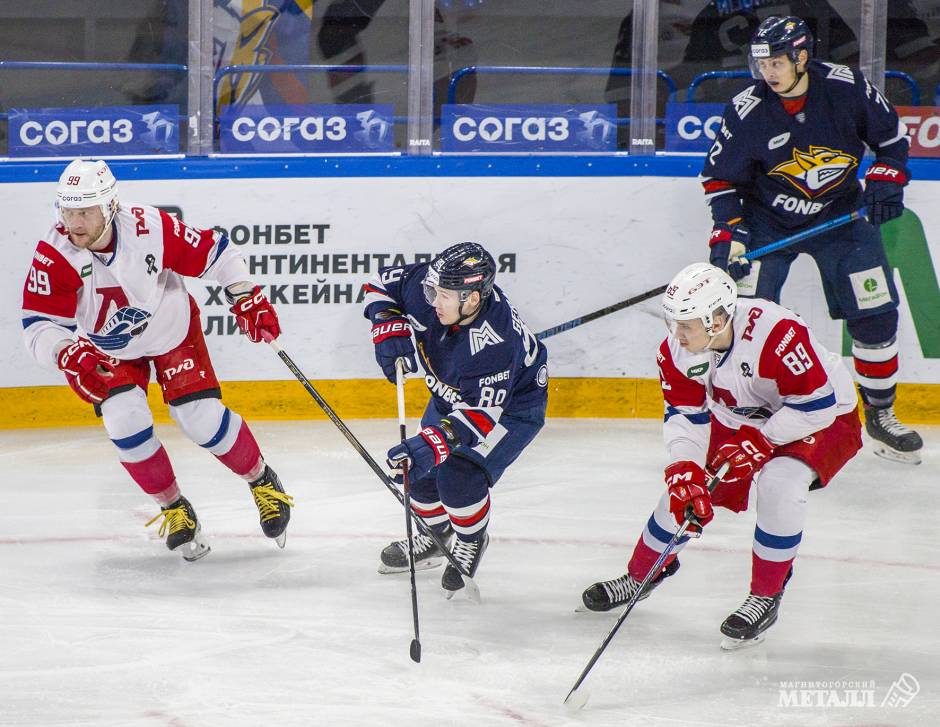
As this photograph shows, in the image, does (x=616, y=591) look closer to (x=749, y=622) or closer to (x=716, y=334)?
(x=749, y=622)

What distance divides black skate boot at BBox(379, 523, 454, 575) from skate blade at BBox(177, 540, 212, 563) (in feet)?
1.64

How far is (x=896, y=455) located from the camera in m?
4.89

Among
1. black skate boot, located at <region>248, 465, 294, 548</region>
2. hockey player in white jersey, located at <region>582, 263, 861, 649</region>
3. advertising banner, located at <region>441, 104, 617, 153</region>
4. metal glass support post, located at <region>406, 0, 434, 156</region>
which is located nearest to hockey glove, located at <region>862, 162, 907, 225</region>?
advertising banner, located at <region>441, 104, 617, 153</region>

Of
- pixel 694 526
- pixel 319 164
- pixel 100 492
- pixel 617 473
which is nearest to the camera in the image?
pixel 694 526

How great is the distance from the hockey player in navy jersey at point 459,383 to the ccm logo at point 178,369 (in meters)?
0.55

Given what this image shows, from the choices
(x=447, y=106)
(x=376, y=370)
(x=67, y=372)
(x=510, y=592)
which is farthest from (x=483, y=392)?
(x=447, y=106)

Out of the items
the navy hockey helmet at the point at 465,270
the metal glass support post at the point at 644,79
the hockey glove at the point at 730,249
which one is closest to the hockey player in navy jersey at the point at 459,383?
the navy hockey helmet at the point at 465,270

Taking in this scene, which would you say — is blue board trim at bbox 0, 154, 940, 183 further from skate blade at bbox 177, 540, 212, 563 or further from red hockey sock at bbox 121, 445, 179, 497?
skate blade at bbox 177, 540, 212, 563

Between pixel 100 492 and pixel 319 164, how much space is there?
160cm

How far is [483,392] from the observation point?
10.9ft

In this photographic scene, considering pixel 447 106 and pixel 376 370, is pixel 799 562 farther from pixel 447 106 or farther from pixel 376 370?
pixel 447 106

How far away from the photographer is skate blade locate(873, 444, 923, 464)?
4.85 meters

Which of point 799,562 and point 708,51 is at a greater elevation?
point 708,51

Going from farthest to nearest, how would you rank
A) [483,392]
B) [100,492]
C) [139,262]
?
[100,492] → [139,262] → [483,392]
